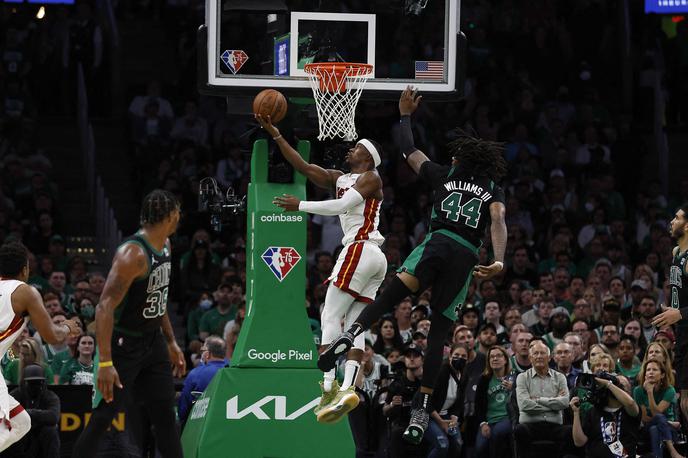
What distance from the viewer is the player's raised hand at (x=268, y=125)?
40.2ft

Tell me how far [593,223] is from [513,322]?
190 inches

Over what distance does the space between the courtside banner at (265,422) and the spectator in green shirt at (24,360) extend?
2.26 metres

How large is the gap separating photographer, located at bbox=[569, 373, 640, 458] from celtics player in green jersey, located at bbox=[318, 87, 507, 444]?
3.43 m

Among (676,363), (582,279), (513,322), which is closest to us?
(676,363)

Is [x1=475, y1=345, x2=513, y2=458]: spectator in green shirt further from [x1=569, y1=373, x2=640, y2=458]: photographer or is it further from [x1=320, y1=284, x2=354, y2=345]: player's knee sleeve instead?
[x1=320, y1=284, x2=354, y2=345]: player's knee sleeve

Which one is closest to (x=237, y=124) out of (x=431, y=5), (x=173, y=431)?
(x=431, y=5)

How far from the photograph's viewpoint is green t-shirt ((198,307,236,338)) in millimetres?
A: 17312

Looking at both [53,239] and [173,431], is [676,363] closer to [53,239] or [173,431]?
[173,431]

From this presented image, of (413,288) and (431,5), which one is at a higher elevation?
(431,5)

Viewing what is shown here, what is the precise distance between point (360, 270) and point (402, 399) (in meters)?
3.14

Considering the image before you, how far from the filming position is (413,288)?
10922mm

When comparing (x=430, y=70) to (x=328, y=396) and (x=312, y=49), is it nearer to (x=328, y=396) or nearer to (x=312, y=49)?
(x=312, y=49)

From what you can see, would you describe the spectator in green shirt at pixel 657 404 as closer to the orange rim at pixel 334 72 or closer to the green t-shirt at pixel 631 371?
the green t-shirt at pixel 631 371

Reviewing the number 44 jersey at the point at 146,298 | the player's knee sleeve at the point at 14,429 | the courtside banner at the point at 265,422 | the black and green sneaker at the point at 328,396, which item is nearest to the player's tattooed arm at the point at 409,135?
the black and green sneaker at the point at 328,396
